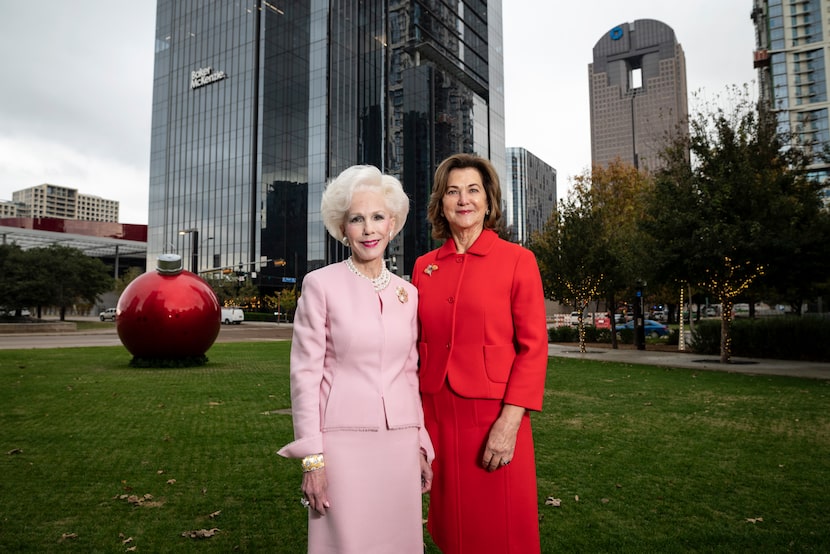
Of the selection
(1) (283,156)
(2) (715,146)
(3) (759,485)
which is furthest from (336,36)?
(3) (759,485)

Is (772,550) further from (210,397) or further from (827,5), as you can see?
(827,5)

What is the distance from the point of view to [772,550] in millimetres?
3932

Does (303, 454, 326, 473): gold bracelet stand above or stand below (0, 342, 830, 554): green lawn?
above

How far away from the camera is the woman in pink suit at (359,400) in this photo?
7.58ft

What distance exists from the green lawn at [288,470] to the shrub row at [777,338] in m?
10.5

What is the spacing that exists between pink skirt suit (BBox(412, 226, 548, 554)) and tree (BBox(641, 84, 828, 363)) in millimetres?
16643

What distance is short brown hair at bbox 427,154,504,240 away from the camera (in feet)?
9.48

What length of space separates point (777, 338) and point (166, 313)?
21.4 metres

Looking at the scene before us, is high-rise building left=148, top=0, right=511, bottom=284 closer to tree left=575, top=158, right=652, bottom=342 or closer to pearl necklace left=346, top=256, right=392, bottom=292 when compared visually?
tree left=575, top=158, right=652, bottom=342

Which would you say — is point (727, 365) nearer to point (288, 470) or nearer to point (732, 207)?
point (732, 207)

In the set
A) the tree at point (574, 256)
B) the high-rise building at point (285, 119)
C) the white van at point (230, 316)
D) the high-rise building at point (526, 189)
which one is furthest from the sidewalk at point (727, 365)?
the high-rise building at point (526, 189)

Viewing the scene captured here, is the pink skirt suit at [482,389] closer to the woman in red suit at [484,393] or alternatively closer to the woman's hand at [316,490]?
the woman in red suit at [484,393]

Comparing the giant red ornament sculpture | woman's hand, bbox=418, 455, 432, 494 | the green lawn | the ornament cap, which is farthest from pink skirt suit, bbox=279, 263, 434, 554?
the ornament cap

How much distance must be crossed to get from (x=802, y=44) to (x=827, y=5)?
5.55 metres
